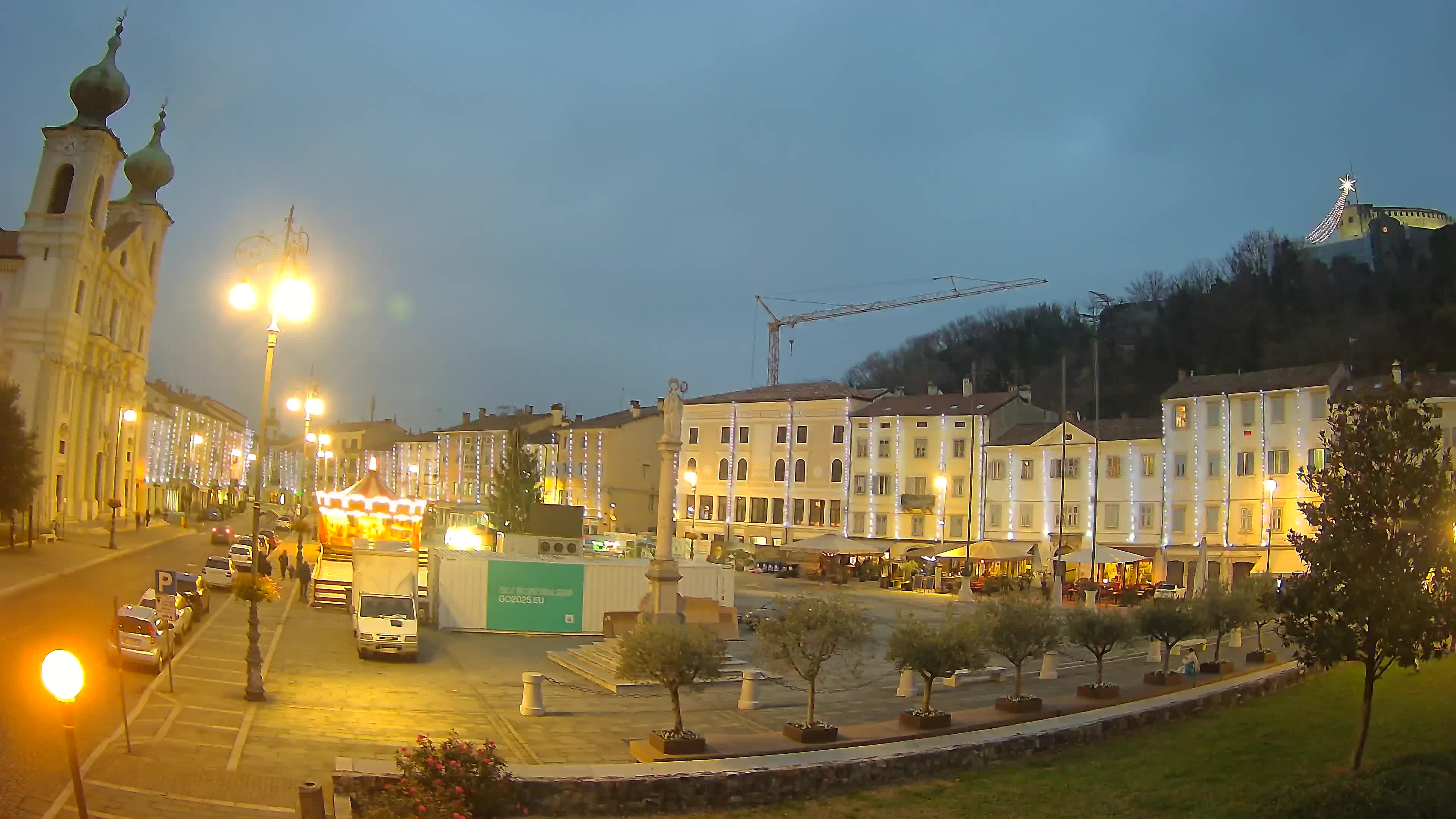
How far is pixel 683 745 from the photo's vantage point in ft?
50.0

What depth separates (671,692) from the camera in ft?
52.3

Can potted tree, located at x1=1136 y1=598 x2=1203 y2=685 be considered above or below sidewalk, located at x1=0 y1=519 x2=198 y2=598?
above

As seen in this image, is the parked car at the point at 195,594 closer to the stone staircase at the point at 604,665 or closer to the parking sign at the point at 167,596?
the parking sign at the point at 167,596

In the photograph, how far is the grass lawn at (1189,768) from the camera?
13.4 m

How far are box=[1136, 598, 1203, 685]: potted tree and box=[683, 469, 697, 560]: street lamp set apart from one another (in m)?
17.9

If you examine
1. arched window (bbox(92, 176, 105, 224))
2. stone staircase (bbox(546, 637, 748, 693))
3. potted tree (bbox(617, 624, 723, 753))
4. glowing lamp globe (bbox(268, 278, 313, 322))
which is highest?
arched window (bbox(92, 176, 105, 224))

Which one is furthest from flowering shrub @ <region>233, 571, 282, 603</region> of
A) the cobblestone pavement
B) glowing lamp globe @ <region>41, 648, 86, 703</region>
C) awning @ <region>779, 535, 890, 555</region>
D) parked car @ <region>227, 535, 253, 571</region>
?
awning @ <region>779, 535, 890, 555</region>

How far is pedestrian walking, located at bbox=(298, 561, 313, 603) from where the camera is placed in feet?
119

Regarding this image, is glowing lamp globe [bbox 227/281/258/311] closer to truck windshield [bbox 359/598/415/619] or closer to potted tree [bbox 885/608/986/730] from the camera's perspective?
truck windshield [bbox 359/598/415/619]

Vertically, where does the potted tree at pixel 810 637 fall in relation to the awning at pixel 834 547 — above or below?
above

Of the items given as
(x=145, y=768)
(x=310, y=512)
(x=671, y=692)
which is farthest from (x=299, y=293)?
(x=310, y=512)

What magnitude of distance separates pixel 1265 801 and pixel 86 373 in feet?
218

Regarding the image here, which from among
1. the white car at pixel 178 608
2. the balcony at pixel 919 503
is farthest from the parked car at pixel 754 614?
the balcony at pixel 919 503

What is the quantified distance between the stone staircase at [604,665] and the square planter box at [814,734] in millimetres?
5021
